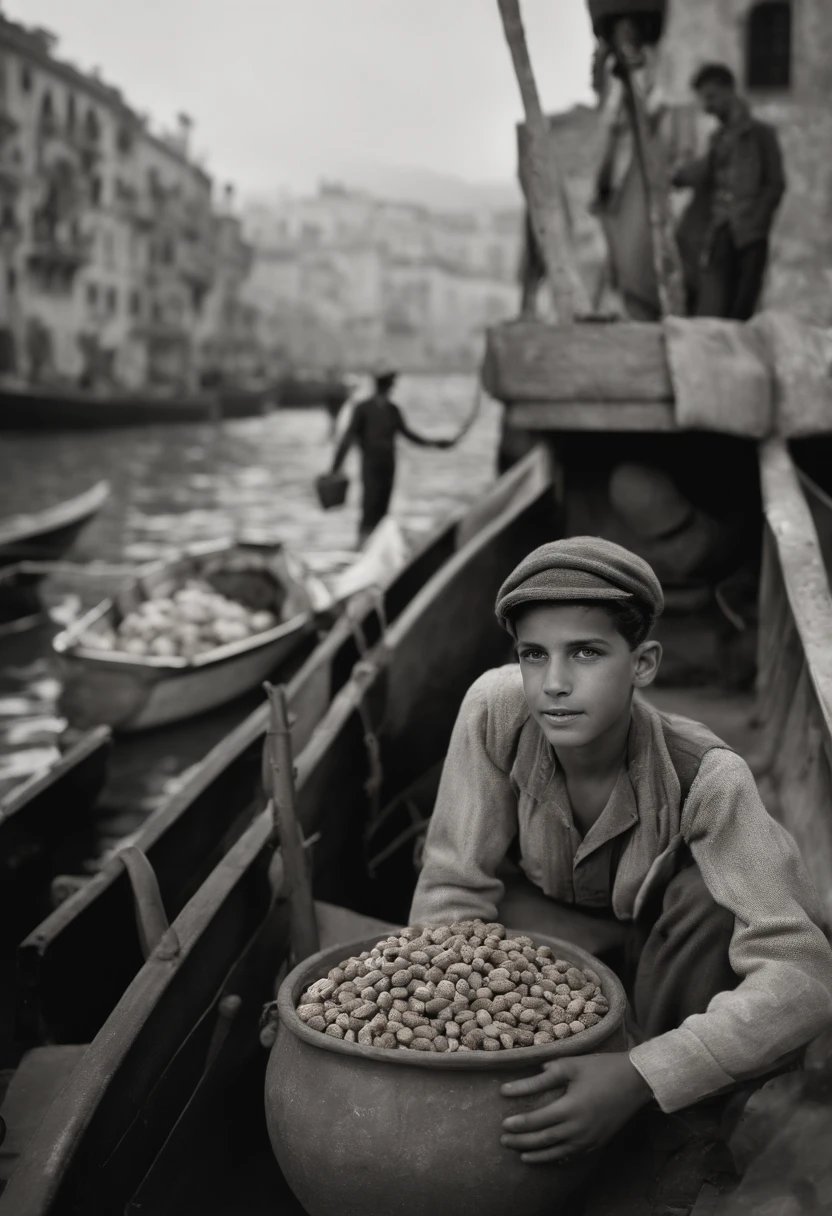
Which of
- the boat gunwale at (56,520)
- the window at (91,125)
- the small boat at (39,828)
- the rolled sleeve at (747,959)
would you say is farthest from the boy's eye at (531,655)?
the window at (91,125)

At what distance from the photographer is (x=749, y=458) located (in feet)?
18.4

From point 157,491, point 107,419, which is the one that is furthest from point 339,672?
point 107,419

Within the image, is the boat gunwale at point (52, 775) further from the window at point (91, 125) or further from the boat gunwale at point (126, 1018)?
the window at point (91, 125)

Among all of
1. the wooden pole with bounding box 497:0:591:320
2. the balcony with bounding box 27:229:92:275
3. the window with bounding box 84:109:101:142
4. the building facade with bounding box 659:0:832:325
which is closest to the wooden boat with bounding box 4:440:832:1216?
the wooden pole with bounding box 497:0:591:320

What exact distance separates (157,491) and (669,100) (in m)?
11.0

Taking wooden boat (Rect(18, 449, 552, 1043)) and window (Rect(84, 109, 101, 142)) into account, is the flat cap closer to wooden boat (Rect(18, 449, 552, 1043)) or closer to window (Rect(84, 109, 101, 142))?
wooden boat (Rect(18, 449, 552, 1043))

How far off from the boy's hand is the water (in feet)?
14.9

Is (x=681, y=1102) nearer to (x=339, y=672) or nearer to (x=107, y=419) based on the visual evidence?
(x=339, y=672)

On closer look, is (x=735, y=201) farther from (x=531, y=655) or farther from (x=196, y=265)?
(x=196, y=265)

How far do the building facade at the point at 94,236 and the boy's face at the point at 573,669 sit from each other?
36.7 metres

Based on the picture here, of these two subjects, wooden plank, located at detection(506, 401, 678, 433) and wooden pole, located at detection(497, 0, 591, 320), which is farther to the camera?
wooden pole, located at detection(497, 0, 591, 320)

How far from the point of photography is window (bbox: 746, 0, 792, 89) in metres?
15.4

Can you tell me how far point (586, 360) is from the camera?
4934mm

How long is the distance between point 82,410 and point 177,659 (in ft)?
89.5
